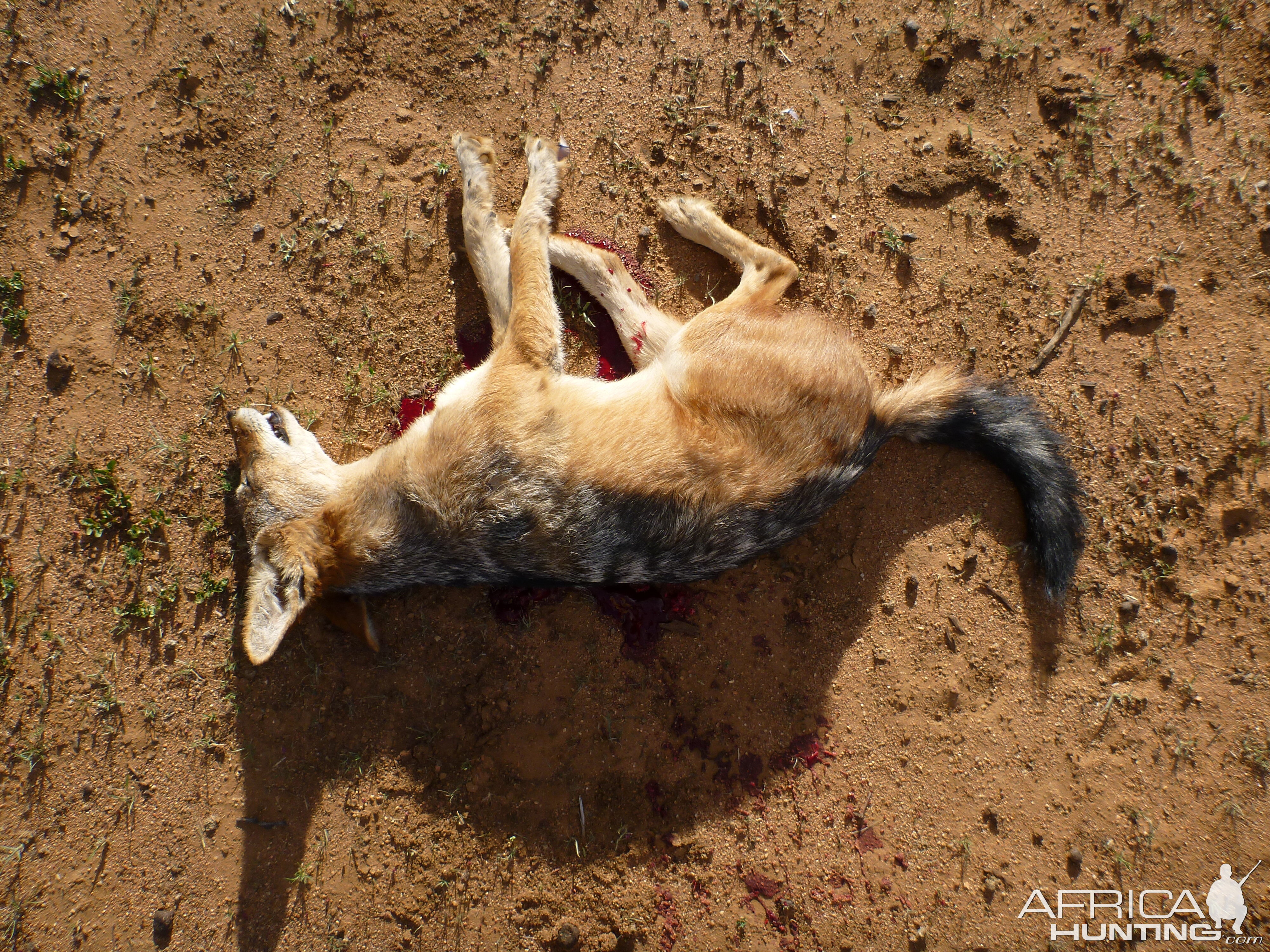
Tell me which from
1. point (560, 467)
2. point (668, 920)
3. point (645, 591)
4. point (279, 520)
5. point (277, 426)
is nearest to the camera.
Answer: point (560, 467)

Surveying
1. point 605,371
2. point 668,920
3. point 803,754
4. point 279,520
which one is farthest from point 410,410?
point 668,920

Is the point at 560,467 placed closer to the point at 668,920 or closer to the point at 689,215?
the point at 689,215

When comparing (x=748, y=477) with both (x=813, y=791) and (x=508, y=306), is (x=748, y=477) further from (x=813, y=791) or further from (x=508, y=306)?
(x=813, y=791)

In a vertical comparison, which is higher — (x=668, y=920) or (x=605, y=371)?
(x=605, y=371)

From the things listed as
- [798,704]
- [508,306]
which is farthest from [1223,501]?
[508,306]

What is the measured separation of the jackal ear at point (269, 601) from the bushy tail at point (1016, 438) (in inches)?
161

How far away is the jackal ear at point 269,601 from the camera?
391 cm

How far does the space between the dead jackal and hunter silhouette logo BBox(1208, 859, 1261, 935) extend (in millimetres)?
4190

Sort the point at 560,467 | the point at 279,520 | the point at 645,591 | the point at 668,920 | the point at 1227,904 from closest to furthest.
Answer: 1. the point at 560,467
2. the point at 279,520
3. the point at 668,920
4. the point at 1227,904
5. the point at 645,591

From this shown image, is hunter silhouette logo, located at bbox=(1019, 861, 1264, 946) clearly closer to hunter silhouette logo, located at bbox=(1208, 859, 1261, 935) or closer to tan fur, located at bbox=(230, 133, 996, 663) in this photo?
hunter silhouette logo, located at bbox=(1208, 859, 1261, 935)

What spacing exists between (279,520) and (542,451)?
5.84ft

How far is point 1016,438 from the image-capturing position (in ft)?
15.6

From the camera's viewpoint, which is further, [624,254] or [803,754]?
[624,254]

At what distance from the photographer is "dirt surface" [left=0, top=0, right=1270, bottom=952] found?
15.6 feet
